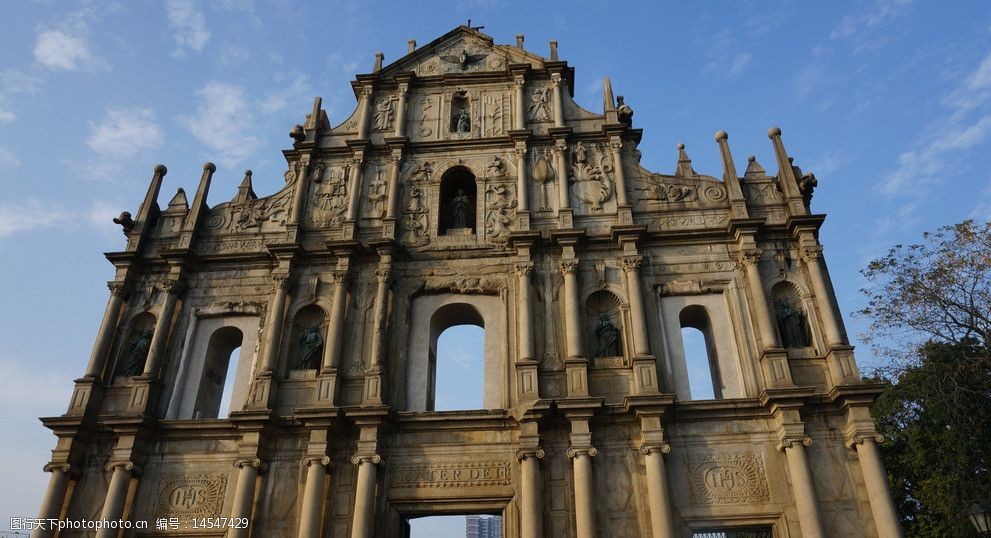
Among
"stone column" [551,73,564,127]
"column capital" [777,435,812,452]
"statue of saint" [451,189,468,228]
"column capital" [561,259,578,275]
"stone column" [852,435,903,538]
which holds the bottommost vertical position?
"stone column" [852,435,903,538]

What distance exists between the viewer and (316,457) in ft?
40.3

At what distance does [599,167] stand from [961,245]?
28.3 feet

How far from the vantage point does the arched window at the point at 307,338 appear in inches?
550

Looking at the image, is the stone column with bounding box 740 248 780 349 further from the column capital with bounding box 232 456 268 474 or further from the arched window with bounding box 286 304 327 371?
the column capital with bounding box 232 456 268 474

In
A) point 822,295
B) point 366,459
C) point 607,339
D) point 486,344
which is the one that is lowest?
point 366,459

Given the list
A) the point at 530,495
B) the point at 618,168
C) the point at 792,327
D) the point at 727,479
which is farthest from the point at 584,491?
the point at 618,168

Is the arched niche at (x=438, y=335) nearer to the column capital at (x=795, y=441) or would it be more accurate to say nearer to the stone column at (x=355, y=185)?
the stone column at (x=355, y=185)

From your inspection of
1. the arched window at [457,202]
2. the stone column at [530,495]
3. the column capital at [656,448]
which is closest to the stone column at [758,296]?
the column capital at [656,448]

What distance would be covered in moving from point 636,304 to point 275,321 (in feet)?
23.3

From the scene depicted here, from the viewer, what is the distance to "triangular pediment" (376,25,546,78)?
18.8 metres

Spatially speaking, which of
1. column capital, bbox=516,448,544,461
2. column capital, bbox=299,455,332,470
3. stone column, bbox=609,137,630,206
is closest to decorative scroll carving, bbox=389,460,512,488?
column capital, bbox=516,448,544,461

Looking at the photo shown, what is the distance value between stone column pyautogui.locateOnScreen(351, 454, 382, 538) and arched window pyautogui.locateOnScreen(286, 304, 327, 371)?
2.60 m

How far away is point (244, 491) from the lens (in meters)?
12.1

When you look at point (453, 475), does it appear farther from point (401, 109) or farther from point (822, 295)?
point (401, 109)
